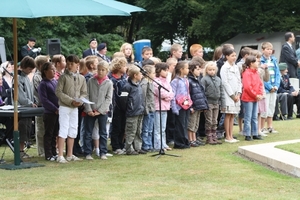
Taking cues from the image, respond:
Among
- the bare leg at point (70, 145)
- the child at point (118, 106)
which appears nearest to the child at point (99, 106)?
the bare leg at point (70, 145)

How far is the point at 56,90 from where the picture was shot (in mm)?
11484

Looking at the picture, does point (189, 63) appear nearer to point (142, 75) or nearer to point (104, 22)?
point (142, 75)

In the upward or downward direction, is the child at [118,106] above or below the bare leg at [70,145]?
above

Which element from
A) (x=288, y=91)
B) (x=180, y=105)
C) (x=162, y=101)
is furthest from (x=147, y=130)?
(x=288, y=91)

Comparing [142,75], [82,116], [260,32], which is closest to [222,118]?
[142,75]

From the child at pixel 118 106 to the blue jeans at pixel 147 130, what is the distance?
38cm

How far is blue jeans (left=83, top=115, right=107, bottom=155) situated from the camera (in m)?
12.0

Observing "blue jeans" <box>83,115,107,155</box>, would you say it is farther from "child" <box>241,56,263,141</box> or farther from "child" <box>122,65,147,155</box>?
"child" <box>241,56,263,141</box>

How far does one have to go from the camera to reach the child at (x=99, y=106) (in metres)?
12.0

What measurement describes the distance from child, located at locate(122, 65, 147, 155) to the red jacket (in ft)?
8.51

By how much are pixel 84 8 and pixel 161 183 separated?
2.61 meters

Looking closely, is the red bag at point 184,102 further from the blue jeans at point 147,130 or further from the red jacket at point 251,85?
the red jacket at point 251,85

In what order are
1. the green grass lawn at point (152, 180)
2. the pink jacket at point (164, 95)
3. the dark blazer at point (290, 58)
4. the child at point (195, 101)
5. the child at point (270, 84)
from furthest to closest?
1. the dark blazer at point (290, 58)
2. the child at point (270, 84)
3. the child at point (195, 101)
4. the pink jacket at point (164, 95)
5. the green grass lawn at point (152, 180)

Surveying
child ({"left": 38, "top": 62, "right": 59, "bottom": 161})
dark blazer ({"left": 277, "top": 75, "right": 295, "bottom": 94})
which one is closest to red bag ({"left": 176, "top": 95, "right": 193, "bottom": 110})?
child ({"left": 38, "top": 62, "right": 59, "bottom": 161})
